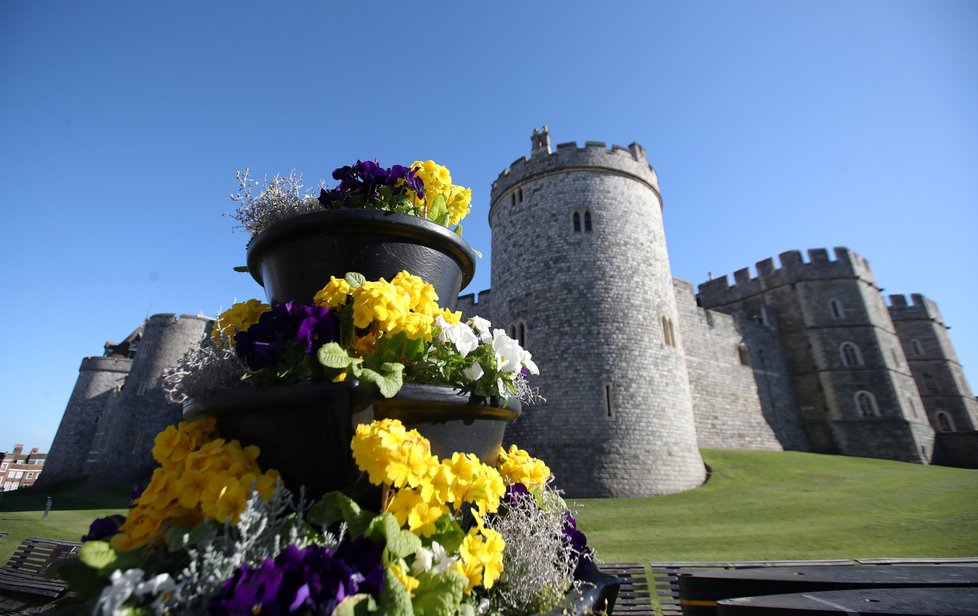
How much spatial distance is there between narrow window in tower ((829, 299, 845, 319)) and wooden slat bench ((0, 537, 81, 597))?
99.7ft

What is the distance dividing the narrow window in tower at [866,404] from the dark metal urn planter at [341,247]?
28.2 m

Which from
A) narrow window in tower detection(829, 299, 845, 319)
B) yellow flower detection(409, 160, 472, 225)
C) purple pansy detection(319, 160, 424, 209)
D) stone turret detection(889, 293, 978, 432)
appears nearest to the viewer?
purple pansy detection(319, 160, 424, 209)

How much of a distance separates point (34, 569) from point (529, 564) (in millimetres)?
6813

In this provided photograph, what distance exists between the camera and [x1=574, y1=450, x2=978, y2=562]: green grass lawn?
7.51m

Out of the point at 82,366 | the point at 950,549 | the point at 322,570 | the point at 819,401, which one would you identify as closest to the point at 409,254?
the point at 322,570

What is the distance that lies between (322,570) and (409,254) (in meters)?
1.63

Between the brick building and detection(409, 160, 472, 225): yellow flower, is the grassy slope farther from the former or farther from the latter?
the brick building

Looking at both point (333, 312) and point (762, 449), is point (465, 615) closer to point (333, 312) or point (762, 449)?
point (333, 312)

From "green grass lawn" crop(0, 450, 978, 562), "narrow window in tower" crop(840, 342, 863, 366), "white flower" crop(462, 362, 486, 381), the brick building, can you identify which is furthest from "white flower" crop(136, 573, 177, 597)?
the brick building

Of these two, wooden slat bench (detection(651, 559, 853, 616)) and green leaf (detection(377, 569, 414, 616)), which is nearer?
green leaf (detection(377, 569, 414, 616))

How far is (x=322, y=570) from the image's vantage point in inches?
51.3

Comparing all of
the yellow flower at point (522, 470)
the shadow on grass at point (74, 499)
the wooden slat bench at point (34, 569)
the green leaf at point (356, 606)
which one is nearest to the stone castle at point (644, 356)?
the shadow on grass at point (74, 499)

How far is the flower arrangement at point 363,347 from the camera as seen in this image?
184 cm

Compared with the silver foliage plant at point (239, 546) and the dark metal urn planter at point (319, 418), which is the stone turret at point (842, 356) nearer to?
the dark metal urn planter at point (319, 418)
